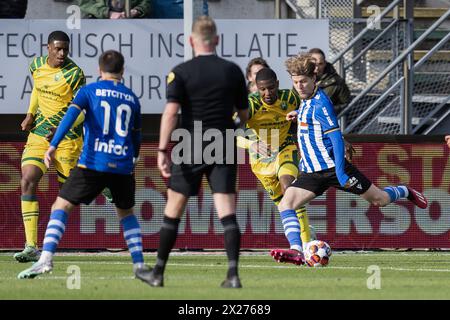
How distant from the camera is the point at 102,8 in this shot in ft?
61.1

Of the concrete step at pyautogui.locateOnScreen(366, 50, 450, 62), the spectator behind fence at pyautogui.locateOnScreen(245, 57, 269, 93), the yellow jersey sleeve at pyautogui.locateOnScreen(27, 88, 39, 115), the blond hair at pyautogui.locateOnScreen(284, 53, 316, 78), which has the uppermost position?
the concrete step at pyautogui.locateOnScreen(366, 50, 450, 62)

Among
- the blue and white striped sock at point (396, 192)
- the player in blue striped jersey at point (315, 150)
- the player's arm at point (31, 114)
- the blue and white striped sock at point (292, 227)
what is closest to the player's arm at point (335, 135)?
the player in blue striped jersey at point (315, 150)

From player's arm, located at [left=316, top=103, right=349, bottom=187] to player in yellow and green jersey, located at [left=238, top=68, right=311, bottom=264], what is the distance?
122 centimetres

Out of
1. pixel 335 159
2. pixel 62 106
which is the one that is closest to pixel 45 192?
pixel 62 106

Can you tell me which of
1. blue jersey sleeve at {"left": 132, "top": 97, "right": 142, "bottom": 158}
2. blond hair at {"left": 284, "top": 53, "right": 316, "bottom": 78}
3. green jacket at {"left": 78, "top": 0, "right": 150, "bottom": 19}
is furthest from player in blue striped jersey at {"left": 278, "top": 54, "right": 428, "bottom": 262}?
green jacket at {"left": 78, "top": 0, "right": 150, "bottom": 19}

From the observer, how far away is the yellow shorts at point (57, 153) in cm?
1448

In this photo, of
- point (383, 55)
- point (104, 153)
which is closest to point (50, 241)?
point (104, 153)

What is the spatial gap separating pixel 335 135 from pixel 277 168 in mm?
1581

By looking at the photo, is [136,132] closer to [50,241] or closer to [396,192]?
[50,241]

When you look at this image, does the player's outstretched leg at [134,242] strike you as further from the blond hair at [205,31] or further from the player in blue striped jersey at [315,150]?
the player in blue striped jersey at [315,150]

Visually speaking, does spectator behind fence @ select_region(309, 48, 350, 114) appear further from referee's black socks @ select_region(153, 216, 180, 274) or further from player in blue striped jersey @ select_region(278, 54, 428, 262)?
referee's black socks @ select_region(153, 216, 180, 274)

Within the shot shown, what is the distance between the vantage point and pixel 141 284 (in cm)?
1096

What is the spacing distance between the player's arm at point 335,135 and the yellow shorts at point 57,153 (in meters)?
3.02

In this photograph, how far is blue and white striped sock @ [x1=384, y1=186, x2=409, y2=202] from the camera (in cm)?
1369
